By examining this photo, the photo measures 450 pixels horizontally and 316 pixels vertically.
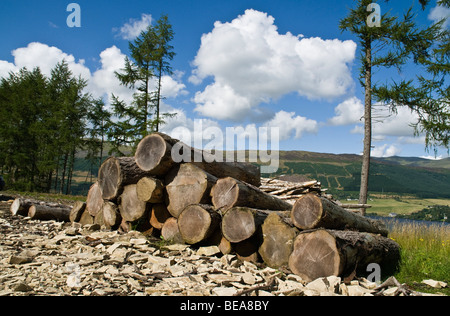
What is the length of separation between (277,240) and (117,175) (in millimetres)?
3691

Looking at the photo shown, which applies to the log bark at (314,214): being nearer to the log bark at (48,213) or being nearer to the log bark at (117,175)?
the log bark at (117,175)

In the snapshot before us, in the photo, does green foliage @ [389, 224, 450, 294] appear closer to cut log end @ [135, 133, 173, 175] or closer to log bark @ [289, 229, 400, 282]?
log bark @ [289, 229, 400, 282]

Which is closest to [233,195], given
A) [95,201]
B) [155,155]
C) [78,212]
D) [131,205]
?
[155,155]

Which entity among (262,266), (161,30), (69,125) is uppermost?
(161,30)

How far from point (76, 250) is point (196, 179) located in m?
2.43

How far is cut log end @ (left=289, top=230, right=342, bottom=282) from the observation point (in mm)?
3941

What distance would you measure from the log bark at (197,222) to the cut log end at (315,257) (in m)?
1.49

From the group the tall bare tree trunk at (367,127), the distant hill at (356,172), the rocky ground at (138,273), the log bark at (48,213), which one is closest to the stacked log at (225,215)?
the rocky ground at (138,273)

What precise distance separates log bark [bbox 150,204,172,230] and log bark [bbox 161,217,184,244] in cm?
18

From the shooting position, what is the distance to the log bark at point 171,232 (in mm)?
5621

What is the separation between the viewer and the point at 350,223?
17.9 ft

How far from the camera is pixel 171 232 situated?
18.9 feet
